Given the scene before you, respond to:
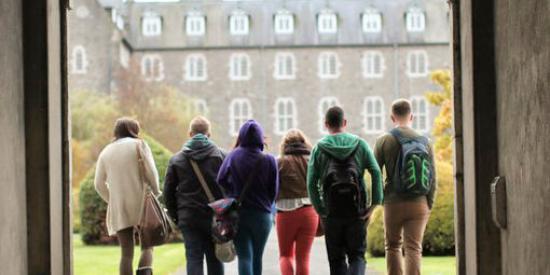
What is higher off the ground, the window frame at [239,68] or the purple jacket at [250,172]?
the window frame at [239,68]

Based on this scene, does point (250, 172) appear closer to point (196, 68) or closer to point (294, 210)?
point (294, 210)

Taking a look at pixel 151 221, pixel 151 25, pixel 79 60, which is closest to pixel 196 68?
pixel 151 25

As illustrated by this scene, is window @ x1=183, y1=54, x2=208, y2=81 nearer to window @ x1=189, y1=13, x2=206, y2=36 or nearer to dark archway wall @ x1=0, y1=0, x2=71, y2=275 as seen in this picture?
window @ x1=189, y1=13, x2=206, y2=36

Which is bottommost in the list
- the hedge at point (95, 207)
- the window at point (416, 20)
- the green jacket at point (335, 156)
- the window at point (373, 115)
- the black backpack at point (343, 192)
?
the hedge at point (95, 207)

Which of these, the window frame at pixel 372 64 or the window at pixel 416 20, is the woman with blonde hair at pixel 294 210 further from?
the window at pixel 416 20

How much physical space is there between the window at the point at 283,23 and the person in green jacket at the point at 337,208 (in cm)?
5568

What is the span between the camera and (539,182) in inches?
189

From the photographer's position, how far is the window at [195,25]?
6425 cm

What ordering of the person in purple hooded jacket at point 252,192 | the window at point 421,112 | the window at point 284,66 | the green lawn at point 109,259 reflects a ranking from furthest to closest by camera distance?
the window at point 284,66 → the window at point 421,112 → the green lawn at point 109,259 → the person in purple hooded jacket at point 252,192

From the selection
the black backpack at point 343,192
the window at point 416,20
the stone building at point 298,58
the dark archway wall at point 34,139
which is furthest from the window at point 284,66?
the dark archway wall at point 34,139

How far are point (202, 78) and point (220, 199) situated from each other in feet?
181

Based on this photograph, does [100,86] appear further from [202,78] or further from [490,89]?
[490,89]

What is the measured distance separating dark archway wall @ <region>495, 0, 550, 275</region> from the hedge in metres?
13.8

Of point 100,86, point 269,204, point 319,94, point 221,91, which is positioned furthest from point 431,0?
point 269,204
